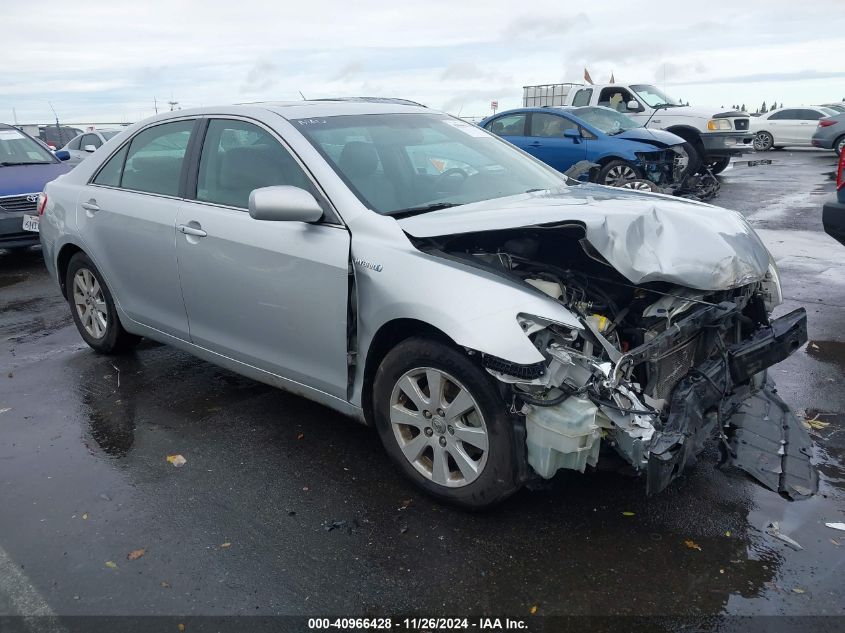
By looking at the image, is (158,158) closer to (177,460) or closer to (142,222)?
(142,222)

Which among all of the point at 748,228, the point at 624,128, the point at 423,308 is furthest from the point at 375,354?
the point at 624,128

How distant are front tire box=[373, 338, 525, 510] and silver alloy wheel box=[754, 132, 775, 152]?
27760 millimetres

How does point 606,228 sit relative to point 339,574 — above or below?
above

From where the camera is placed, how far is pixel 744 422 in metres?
3.55

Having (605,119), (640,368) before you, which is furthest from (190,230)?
(605,119)

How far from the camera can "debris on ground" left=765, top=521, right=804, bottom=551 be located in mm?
3090

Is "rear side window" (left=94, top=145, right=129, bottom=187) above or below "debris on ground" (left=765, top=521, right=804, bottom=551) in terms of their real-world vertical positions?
above

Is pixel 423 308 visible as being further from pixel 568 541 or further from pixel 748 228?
pixel 748 228

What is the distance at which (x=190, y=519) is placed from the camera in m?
3.39

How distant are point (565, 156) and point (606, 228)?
413 inches

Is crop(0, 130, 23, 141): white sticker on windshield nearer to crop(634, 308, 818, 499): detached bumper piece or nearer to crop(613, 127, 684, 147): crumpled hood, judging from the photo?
crop(613, 127, 684, 147): crumpled hood

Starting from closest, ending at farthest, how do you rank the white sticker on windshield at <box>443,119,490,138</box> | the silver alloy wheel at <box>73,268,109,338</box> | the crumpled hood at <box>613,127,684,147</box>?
the white sticker on windshield at <box>443,119,490,138</box> < the silver alloy wheel at <box>73,268,109,338</box> < the crumpled hood at <box>613,127,684,147</box>

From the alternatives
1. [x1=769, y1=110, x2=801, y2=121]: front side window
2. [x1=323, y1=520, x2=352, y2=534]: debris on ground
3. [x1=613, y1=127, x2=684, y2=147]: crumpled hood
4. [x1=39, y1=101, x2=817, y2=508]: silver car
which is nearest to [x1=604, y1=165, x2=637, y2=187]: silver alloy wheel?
[x1=613, y1=127, x2=684, y2=147]: crumpled hood

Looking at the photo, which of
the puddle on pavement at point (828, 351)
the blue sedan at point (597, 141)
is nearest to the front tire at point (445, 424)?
the puddle on pavement at point (828, 351)
